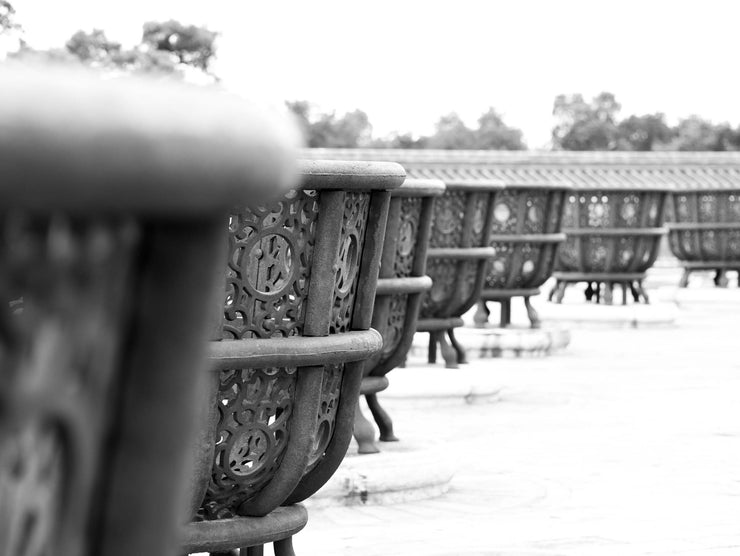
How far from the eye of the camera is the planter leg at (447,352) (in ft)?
24.7

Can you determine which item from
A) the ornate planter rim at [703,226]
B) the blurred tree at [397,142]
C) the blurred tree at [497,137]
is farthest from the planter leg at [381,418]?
the blurred tree at [497,137]

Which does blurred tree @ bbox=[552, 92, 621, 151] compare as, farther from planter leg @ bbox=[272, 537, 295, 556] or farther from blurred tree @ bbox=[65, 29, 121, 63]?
planter leg @ bbox=[272, 537, 295, 556]

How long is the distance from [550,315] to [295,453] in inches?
407

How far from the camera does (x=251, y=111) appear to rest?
0.50 meters

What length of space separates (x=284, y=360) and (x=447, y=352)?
5063mm

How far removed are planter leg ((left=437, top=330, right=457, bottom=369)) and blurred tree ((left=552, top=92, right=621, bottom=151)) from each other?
154 feet

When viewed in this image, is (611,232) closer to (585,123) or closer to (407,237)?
(407,237)

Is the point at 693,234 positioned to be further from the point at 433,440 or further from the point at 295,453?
the point at 295,453

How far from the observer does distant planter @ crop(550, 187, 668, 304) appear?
12.4m

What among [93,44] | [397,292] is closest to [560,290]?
[397,292]

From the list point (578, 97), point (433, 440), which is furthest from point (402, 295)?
point (578, 97)

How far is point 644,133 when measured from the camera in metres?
54.2

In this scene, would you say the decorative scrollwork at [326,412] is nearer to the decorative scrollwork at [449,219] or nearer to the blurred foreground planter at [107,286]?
the blurred foreground planter at [107,286]

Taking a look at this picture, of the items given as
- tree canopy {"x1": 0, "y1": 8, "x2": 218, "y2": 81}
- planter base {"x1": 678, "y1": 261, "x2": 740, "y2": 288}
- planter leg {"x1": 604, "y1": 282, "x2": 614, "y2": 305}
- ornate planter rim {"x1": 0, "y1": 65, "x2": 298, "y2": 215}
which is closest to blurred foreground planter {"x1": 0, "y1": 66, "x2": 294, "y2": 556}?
ornate planter rim {"x1": 0, "y1": 65, "x2": 298, "y2": 215}
